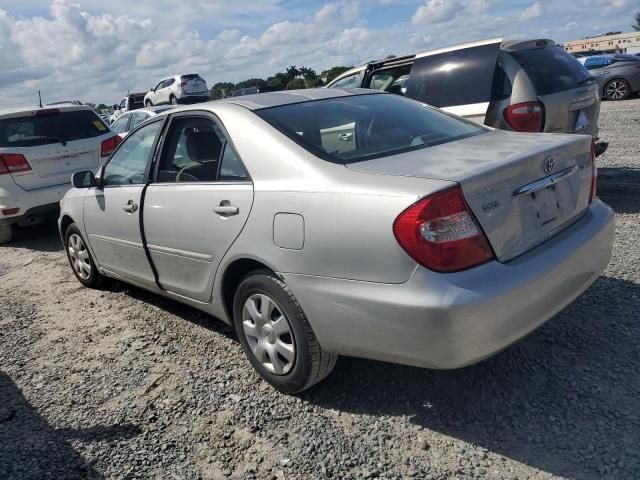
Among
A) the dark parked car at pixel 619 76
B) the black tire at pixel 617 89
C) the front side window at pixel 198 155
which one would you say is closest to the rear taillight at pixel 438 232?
the front side window at pixel 198 155

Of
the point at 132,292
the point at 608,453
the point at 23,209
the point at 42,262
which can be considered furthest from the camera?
the point at 23,209

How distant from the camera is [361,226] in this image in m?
2.55

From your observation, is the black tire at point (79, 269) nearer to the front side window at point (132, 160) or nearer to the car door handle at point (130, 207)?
the front side window at point (132, 160)

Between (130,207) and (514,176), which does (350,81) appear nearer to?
(130,207)

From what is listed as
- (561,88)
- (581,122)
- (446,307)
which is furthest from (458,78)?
(446,307)

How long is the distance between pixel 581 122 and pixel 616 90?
13.5m

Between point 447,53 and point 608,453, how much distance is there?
4909 mm

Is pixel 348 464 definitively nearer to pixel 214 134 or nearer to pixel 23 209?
pixel 214 134

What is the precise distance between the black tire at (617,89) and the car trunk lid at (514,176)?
1660cm

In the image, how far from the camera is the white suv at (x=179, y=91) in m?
26.2

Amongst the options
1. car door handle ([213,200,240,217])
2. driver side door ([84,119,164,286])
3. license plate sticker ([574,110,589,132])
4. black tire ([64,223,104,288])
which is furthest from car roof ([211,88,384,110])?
license plate sticker ([574,110,589,132])

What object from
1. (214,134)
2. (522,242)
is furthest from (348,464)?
(214,134)

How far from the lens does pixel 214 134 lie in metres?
3.62

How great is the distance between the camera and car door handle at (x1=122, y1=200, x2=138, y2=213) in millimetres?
4121
